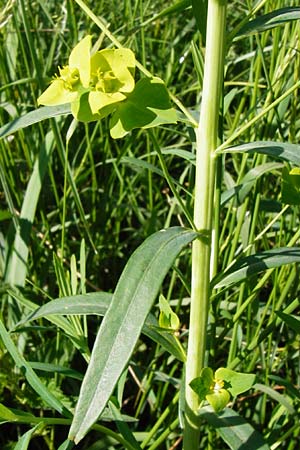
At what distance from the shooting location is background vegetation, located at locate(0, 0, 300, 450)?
106 centimetres

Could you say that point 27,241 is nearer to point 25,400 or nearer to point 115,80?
point 25,400

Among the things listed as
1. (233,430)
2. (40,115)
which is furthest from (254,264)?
(40,115)

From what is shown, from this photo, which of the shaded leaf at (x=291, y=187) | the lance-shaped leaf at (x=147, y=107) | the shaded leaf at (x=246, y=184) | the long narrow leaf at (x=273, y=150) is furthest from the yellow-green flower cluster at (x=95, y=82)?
the shaded leaf at (x=246, y=184)

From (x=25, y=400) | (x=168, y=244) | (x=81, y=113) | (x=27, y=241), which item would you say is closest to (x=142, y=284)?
(x=168, y=244)

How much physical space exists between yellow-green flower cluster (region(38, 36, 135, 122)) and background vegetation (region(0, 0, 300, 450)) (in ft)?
0.78

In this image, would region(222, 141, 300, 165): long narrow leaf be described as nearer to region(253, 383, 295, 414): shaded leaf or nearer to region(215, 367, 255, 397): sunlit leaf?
region(215, 367, 255, 397): sunlit leaf

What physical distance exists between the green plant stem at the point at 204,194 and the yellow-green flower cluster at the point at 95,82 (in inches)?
3.5

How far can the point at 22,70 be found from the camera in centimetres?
175

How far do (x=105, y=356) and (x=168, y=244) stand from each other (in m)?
0.14

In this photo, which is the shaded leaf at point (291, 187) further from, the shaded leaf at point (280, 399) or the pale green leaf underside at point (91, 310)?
the shaded leaf at point (280, 399)

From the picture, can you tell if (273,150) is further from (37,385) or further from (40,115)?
(37,385)

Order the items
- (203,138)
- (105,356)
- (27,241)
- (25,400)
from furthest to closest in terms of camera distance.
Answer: (27,241) < (25,400) < (203,138) < (105,356)

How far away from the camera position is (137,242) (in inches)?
62.5

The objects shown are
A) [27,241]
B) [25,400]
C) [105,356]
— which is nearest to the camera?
[105,356]
